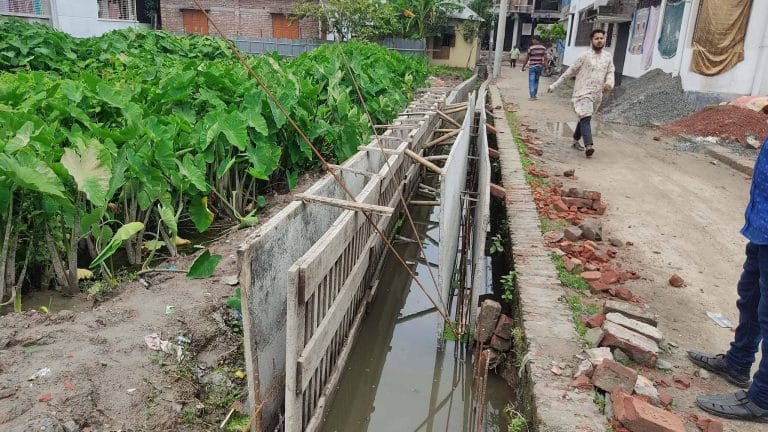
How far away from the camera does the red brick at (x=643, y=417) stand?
2.49 metres

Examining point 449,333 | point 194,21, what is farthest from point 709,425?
point 194,21

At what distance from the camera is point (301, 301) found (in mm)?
2789

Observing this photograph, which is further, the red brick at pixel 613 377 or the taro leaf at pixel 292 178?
the taro leaf at pixel 292 178

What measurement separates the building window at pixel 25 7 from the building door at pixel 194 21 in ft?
23.4

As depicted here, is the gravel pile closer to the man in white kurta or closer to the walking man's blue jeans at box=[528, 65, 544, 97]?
the walking man's blue jeans at box=[528, 65, 544, 97]

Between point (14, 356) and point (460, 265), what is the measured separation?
14.1ft

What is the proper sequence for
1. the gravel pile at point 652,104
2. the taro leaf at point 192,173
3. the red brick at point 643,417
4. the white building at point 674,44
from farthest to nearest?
the gravel pile at point 652,104 < the white building at point 674,44 < the taro leaf at point 192,173 < the red brick at point 643,417

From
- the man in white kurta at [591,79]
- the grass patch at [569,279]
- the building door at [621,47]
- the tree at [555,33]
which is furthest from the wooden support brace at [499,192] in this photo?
the tree at [555,33]

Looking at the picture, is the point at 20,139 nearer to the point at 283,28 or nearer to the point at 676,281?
the point at 676,281

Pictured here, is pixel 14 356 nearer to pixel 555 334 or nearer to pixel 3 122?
pixel 3 122

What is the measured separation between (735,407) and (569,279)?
4.84 ft

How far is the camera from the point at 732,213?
598cm

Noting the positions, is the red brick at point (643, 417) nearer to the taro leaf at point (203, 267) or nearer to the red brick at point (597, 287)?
the red brick at point (597, 287)

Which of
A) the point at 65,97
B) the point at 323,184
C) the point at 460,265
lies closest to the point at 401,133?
the point at 460,265
